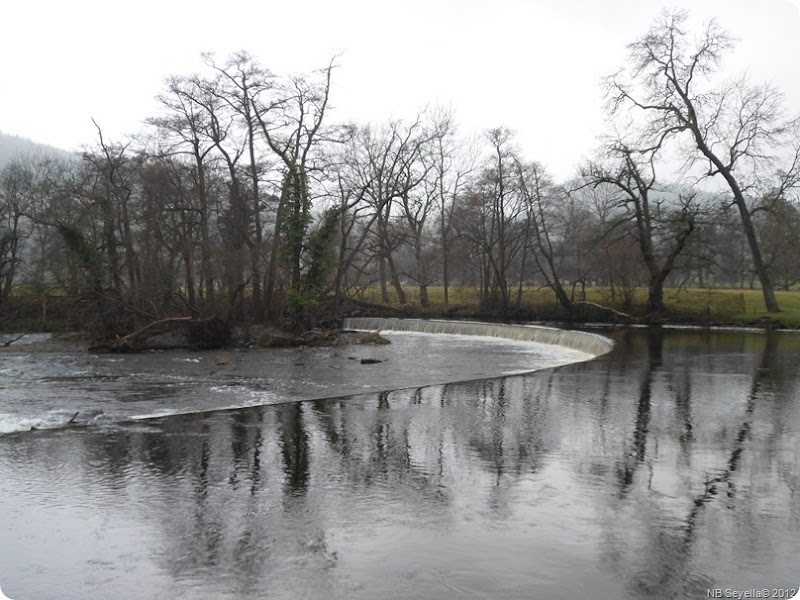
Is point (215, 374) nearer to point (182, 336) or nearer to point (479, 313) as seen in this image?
point (182, 336)

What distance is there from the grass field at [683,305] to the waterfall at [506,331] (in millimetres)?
8966

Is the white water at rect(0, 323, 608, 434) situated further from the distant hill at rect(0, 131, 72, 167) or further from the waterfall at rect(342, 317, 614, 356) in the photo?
the distant hill at rect(0, 131, 72, 167)

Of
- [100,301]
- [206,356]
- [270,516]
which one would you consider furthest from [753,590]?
[100,301]

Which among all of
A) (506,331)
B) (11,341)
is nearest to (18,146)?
(11,341)

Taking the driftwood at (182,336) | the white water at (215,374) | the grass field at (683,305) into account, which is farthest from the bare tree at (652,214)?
the driftwood at (182,336)

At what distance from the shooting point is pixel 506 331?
30.0 m

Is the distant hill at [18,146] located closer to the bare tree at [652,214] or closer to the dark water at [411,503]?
the bare tree at [652,214]

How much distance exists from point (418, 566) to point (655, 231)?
120 feet

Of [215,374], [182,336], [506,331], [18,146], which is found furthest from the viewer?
[18,146]

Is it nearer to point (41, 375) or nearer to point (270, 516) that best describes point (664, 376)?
point (270, 516)

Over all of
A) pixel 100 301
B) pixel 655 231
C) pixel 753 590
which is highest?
pixel 655 231

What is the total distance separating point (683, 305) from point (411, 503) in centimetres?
3375

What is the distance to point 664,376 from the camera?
18.1m

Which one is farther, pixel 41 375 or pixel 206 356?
pixel 206 356
